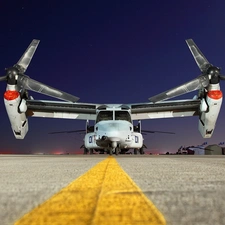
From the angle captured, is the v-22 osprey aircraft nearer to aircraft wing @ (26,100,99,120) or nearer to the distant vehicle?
aircraft wing @ (26,100,99,120)

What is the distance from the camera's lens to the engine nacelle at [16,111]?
16.9 metres

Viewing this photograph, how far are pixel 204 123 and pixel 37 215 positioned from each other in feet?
59.5

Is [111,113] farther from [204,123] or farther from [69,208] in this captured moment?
[69,208]

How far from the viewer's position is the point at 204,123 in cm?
1836

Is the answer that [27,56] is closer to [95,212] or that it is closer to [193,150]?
[95,212]

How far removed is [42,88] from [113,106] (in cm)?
470

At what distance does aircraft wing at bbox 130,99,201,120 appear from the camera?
1963 cm

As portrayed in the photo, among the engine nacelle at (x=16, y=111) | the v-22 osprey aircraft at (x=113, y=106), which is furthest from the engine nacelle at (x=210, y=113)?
the engine nacelle at (x=16, y=111)

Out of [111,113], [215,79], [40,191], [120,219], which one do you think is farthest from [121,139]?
[120,219]

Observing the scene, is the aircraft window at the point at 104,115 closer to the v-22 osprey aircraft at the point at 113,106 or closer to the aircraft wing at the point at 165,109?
the v-22 osprey aircraft at the point at 113,106

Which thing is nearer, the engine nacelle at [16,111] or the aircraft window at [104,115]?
the aircraft window at [104,115]

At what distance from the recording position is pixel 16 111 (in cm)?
1739

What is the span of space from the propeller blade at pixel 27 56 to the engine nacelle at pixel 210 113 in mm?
11586

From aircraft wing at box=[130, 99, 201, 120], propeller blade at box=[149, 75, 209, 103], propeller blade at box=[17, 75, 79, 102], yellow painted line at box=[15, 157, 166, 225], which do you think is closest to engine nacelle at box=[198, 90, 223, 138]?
propeller blade at box=[149, 75, 209, 103]
